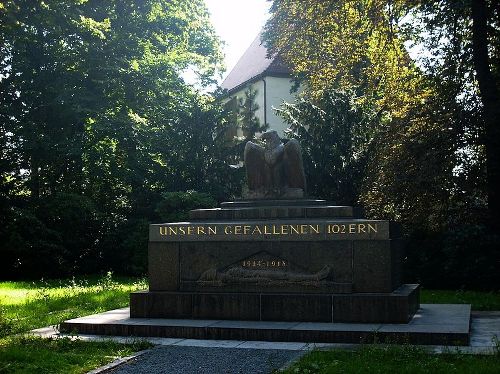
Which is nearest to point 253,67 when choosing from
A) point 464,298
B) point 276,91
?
point 276,91

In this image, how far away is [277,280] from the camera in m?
10.8

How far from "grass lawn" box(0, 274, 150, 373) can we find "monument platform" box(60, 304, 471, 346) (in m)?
0.97

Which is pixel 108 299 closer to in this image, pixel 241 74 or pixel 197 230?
pixel 197 230

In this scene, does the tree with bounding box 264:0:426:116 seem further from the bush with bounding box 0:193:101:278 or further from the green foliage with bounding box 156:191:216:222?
the bush with bounding box 0:193:101:278

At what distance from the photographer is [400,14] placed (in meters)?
18.7

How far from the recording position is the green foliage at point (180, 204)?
22125 millimetres

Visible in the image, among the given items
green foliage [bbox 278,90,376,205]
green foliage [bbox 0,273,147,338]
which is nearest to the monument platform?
green foliage [bbox 0,273,147,338]

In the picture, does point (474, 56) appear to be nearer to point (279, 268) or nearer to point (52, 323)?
point (279, 268)

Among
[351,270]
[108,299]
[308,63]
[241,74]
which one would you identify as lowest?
[108,299]

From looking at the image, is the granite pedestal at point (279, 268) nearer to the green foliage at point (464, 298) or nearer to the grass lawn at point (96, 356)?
the grass lawn at point (96, 356)

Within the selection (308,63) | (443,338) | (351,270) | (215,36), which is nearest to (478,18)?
(308,63)

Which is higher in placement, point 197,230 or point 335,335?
point 197,230

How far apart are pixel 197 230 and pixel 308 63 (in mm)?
10044

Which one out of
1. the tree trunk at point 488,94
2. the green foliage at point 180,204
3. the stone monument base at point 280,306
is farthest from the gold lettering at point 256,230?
the green foliage at point 180,204
